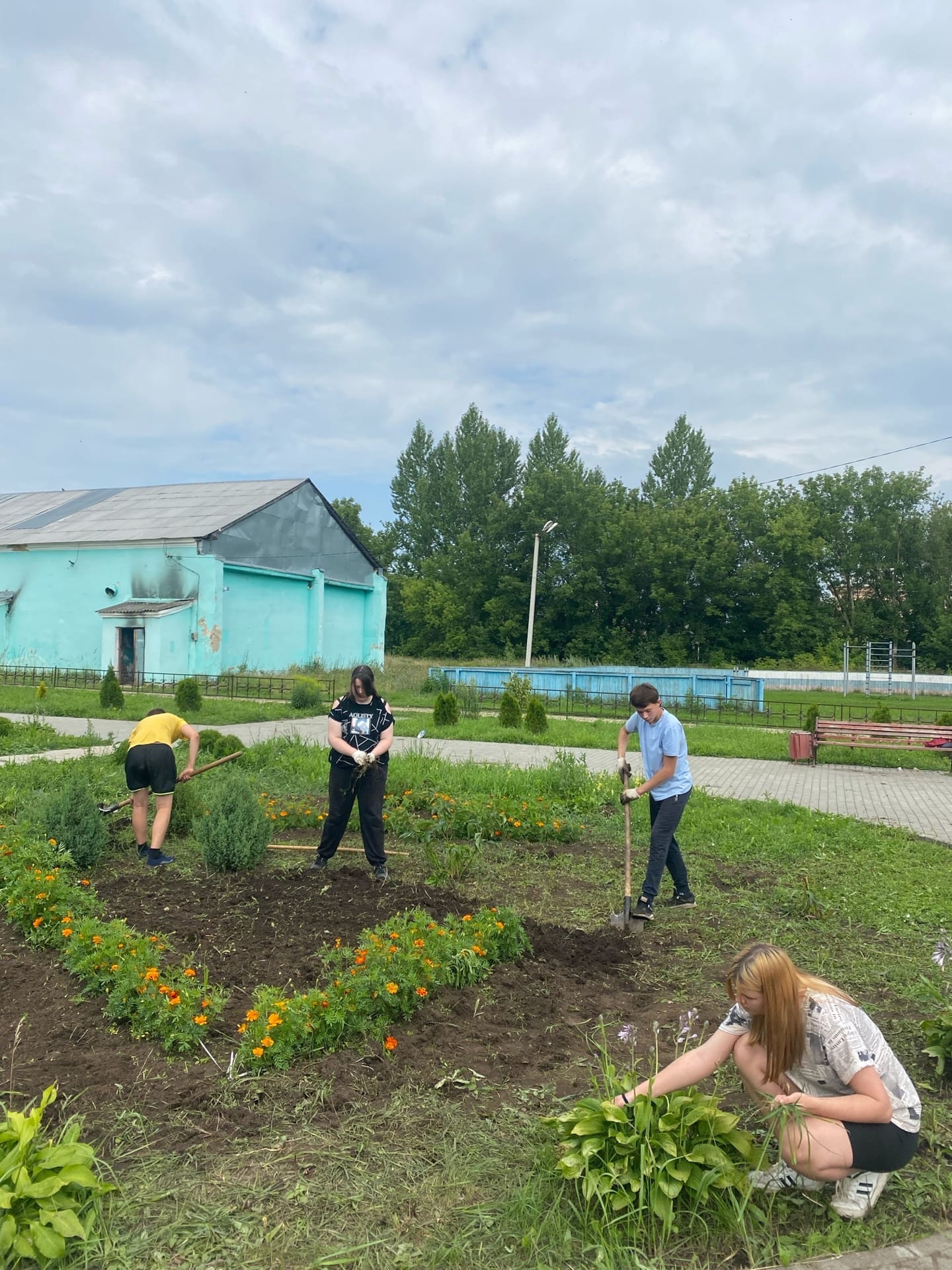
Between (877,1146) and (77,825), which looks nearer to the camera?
(877,1146)

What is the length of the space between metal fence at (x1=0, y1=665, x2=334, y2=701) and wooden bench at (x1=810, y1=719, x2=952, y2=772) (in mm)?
13695

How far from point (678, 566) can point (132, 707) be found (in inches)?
1304

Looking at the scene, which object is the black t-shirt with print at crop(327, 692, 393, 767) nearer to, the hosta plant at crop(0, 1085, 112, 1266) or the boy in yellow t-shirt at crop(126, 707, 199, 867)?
the boy in yellow t-shirt at crop(126, 707, 199, 867)

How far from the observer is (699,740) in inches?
587

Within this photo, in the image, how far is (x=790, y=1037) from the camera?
2559 mm

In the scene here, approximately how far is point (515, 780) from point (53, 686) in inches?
839

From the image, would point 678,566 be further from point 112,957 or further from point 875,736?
point 112,957

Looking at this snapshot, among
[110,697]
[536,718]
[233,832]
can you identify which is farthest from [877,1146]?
[110,697]

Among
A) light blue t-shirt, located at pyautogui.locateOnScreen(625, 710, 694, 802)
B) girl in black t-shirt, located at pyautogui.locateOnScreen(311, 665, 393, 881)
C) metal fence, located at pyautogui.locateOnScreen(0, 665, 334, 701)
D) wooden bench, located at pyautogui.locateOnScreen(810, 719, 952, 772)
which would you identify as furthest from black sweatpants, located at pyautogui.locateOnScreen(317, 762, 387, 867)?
metal fence, located at pyautogui.locateOnScreen(0, 665, 334, 701)

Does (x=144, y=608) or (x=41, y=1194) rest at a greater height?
(x=144, y=608)

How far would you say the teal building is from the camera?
27.7 m

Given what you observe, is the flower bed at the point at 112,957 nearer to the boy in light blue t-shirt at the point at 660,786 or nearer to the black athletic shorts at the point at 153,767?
the black athletic shorts at the point at 153,767

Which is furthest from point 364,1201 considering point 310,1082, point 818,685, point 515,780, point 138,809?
point 818,685

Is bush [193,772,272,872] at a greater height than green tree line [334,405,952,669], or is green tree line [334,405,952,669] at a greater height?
green tree line [334,405,952,669]
